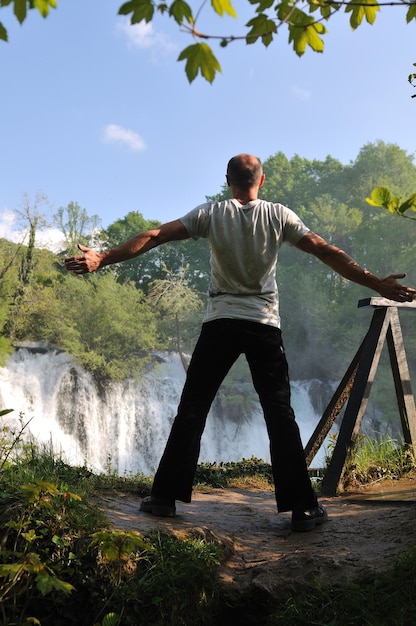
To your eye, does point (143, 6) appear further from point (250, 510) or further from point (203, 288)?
point (203, 288)

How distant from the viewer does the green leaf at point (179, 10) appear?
1582mm

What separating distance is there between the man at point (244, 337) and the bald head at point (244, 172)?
0.14 m

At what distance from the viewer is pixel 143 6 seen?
158 cm

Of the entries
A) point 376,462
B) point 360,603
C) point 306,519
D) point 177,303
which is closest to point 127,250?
point 306,519

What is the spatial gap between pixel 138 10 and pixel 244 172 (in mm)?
1796

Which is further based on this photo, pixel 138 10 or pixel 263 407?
pixel 263 407

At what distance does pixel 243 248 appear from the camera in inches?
127

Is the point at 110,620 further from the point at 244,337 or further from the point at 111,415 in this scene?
the point at 111,415

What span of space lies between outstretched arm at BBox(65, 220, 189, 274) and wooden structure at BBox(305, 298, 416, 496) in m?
1.80

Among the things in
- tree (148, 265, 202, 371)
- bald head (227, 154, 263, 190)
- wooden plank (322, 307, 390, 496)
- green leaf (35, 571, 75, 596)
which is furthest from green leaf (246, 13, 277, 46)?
tree (148, 265, 202, 371)

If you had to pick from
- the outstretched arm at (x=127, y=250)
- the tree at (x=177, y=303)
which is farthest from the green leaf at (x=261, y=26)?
the tree at (x=177, y=303)

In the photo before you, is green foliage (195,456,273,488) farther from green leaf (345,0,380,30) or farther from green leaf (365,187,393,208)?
green leaf (345,0,380,30)

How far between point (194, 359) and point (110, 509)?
2.92 feet

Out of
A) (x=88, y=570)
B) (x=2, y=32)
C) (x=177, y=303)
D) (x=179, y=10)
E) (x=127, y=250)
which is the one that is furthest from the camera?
(x=177, y=303)
